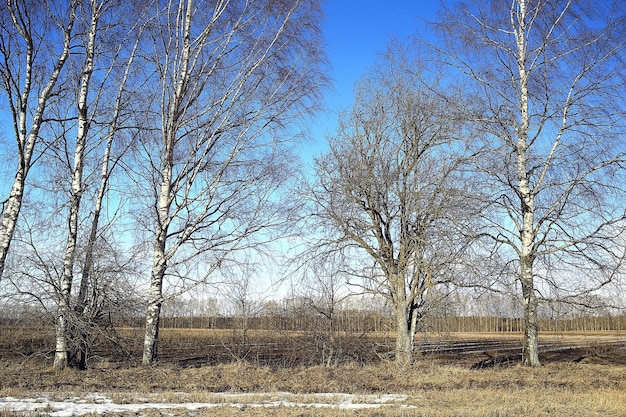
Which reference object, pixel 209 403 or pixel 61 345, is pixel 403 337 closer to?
pixel 209 403

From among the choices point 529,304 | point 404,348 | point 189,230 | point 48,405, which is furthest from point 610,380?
point 48,405

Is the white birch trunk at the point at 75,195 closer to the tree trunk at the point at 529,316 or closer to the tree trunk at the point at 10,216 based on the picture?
the tree trunk at the point at 10,216

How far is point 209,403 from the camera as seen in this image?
7637 millimetres

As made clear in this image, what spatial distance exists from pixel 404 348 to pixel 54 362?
8533mm

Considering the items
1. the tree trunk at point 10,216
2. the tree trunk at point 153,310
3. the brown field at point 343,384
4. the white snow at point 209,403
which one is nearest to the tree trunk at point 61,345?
the brown field at point 343,384

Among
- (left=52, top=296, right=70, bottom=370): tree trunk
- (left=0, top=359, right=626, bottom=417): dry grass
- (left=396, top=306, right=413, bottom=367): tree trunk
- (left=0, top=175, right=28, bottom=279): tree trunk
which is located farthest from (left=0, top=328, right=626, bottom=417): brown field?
(left=0, top=175, right=28, bottom=279): tree trunk

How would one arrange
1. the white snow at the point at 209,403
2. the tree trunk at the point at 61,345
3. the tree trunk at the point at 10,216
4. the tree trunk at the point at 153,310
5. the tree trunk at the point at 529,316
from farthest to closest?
1. the tree trunk at the point at 529,316
2. the tree trunk at the point at 153,310
3. the tree trunk at the point at 61,345
4. the tree trunk at the point at 10,216
5. the white snow at the point at 209,403

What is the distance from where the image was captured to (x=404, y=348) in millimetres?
13664

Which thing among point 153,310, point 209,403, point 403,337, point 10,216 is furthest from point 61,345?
point 403,337

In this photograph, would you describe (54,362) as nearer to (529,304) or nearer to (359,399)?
(359,399)

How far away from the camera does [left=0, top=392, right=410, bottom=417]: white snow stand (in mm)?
6614

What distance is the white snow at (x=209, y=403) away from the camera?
661cm

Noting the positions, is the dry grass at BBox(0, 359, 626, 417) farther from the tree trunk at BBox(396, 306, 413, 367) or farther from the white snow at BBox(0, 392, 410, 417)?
the tree trunk at BBox(396, 306, 413, 367)

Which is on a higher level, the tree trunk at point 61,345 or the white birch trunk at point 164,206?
the white birch trunk at point 164,206
